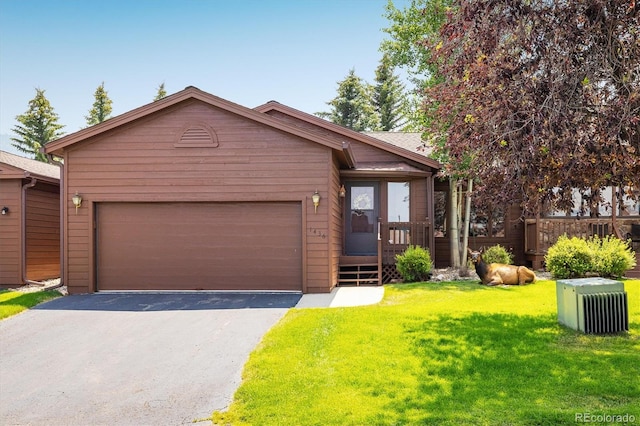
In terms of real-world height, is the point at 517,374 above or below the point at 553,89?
below

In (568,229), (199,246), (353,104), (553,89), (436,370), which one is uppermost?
(353,104)

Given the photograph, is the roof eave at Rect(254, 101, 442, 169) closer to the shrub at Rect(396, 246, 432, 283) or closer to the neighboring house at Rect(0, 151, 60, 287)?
the shrub at Rect(396, 246, 432, 283)

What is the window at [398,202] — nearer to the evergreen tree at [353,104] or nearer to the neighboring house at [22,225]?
the neighboring house at [22,225]

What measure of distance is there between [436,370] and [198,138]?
7.63 m

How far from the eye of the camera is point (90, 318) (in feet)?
27.1

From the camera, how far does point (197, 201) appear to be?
10.6 m

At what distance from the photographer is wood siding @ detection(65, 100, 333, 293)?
410 inches

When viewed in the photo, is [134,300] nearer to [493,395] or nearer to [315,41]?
[493,395]

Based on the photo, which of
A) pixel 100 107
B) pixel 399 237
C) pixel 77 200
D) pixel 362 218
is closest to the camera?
pixel 77 200

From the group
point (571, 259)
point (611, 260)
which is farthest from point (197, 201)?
point (611, 260)

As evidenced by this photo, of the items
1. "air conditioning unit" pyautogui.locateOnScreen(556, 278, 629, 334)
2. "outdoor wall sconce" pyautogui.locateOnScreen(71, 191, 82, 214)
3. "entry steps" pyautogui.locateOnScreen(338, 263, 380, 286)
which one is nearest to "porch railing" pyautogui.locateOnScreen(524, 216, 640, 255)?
"entry steps" pyautogui.locateOnScreen(338, 263, 380, 286)

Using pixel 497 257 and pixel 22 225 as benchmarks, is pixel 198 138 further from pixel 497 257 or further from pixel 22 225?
pixel 497 257

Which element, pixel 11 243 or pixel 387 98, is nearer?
pixel 11 243

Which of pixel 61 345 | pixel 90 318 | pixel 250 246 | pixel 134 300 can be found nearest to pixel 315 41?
pixel 250 246
